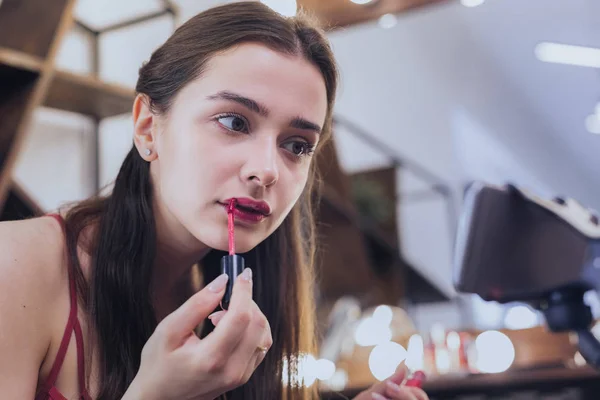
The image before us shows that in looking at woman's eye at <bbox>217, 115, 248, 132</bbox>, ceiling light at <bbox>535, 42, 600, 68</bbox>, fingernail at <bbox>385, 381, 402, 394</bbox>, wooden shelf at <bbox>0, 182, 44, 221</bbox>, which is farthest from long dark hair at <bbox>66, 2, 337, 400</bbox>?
ceiling light at <bbox>535, 42, 600, 68</bbox>

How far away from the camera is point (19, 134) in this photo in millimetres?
1828

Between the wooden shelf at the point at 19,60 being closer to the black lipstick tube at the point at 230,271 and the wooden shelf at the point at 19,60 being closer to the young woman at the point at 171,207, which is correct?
the young woman at the point at 171,207

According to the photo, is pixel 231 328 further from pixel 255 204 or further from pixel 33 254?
pixel 33 254

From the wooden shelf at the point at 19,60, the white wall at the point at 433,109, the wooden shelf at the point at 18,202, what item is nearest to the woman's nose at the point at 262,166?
the wooden shelf at the point at 19,60

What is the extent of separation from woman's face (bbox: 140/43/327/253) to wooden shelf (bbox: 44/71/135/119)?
0.98m

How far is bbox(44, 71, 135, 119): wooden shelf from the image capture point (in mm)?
2051

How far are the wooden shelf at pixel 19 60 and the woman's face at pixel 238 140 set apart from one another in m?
0.89

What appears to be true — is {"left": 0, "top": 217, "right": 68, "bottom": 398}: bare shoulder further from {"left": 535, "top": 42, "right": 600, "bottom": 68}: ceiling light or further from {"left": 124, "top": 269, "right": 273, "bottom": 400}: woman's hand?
{"left": 535, "top": 42, "right": 600, "bottom": 68}: ceiling light

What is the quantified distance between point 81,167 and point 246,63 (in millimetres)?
1766

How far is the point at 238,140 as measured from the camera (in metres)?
1.02

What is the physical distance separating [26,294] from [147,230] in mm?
254

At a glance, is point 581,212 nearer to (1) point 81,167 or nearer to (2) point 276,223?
(2) point 276,223

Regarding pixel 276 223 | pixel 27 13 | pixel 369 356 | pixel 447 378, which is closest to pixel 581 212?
pixel 276 223

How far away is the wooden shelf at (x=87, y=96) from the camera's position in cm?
205
